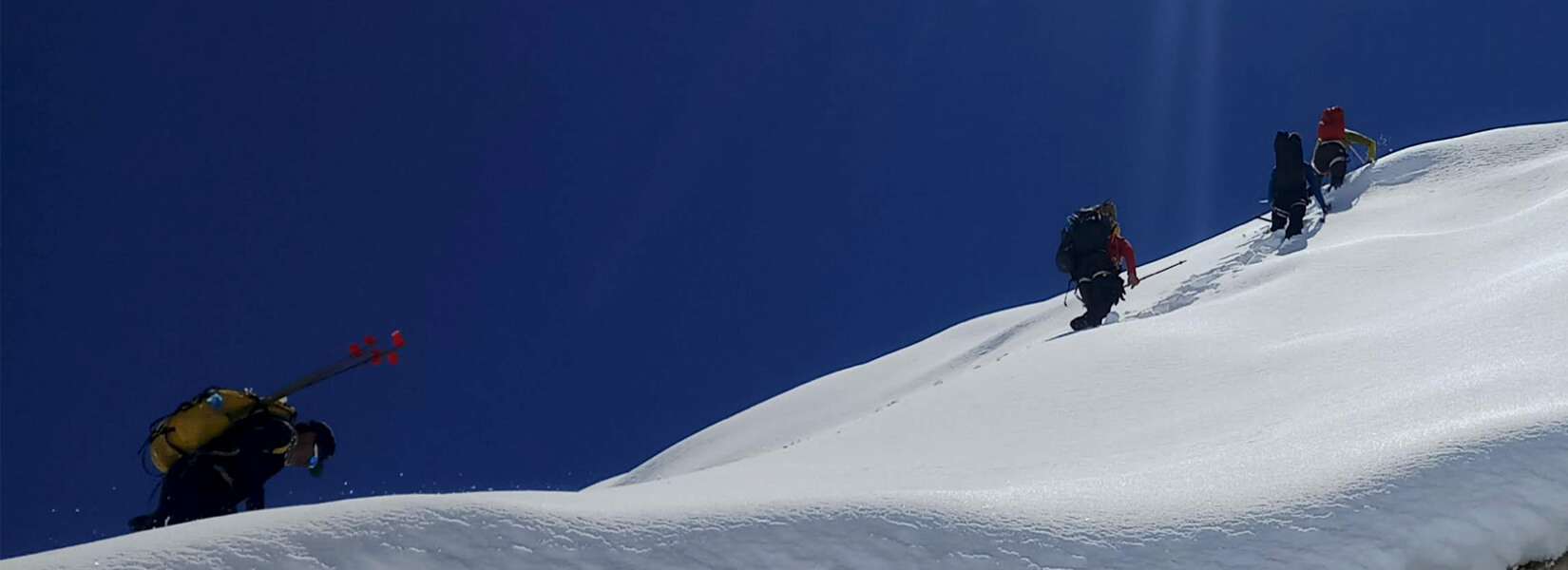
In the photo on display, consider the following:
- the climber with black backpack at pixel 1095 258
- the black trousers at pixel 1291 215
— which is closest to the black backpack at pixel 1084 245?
the climber with black backpack at pixel 1095 258

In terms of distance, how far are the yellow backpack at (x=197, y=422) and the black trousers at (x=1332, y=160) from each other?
17.8 meters

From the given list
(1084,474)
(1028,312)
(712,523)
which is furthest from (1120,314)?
(712,523)

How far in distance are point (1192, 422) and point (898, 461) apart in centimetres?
193

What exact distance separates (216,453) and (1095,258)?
11.4 meters

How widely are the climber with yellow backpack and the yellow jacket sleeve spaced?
1840cm

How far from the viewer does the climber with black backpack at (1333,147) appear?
19000 millimetres

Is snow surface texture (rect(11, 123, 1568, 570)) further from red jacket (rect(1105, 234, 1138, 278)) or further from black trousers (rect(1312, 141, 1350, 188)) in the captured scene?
black trousers (rect(1312, 141, 1350, 188))

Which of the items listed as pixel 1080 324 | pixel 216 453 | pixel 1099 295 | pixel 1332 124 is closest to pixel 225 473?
pixel 216 453

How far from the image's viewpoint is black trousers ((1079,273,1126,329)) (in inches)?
579

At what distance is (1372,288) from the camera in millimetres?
10477

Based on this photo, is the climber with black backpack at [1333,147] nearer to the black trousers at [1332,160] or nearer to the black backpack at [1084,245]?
the black trousers at [1332,160]

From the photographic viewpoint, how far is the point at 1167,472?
14.9 ft

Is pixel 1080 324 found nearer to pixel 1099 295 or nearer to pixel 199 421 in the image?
pixel 1099 295

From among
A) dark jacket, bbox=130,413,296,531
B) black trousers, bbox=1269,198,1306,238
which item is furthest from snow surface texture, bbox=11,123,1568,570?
black trousers, bbox=1269,198,1306,238
